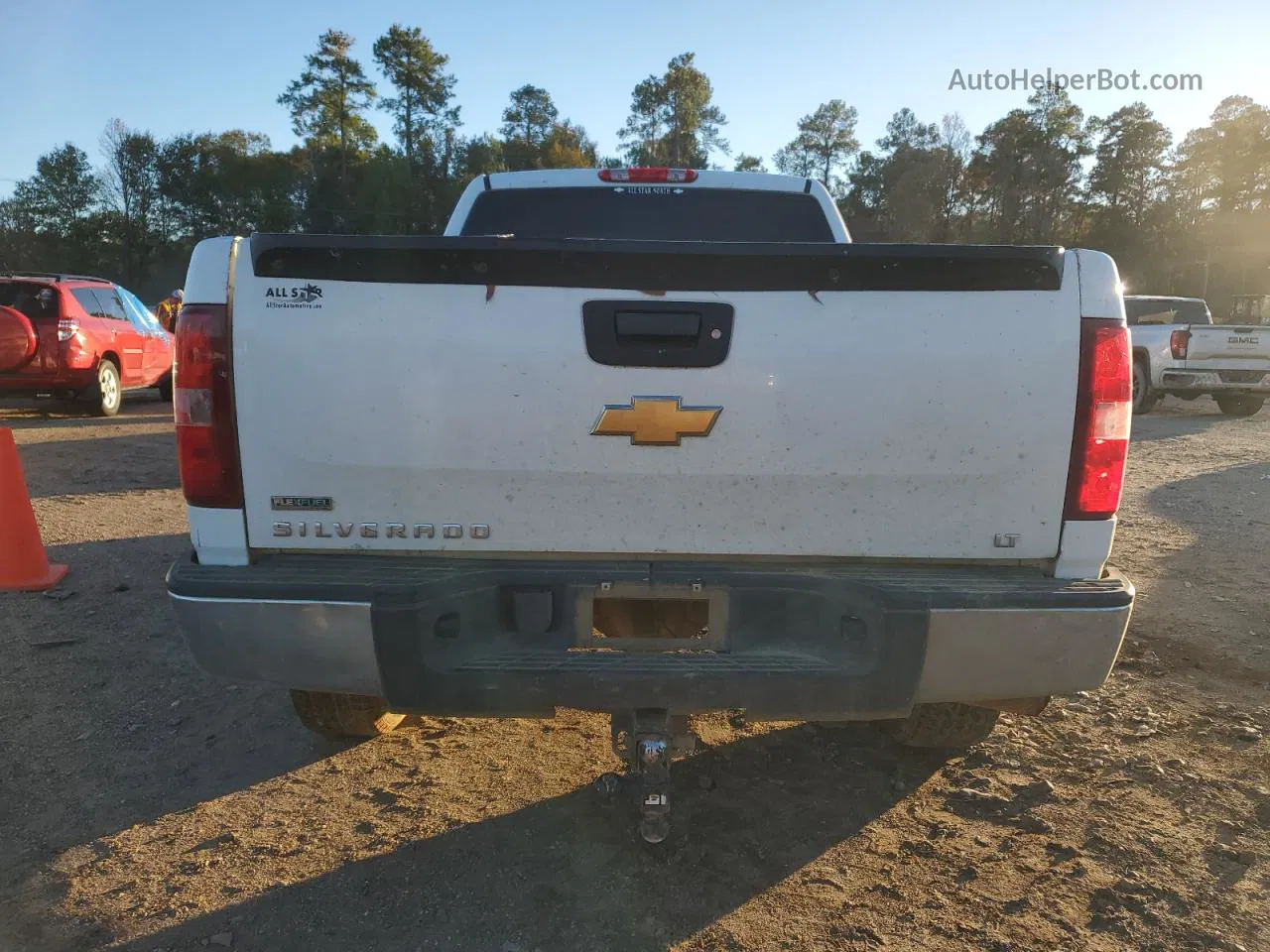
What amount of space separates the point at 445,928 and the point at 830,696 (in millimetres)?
1188

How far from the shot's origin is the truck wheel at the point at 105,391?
37.7 feet

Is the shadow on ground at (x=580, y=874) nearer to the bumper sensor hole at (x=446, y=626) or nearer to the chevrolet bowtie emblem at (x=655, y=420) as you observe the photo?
the bumper sensor hole at (x=446, y=626)

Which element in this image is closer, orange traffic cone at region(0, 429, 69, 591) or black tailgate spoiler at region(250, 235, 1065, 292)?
black tailgate spoiler at region(250, 235, 1065, 292)

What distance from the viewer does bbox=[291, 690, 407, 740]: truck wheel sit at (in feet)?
9.38

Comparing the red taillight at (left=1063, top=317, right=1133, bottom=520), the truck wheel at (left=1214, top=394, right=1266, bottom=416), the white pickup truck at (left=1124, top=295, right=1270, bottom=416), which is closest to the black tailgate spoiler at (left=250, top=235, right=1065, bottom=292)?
the red taillight at (left=1063, top=317, right=1133, bottom=520)

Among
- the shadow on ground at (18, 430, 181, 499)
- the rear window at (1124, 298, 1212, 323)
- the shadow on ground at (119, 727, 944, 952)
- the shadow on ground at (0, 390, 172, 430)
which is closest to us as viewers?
the shadow on ground at (119, 727, 944, 952)

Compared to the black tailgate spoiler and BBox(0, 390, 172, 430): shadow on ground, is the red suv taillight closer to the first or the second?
the black tailgate spoiler

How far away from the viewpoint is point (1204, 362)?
12.9 meters

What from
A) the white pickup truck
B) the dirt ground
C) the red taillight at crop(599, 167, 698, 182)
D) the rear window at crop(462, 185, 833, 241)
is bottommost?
the dirt ground

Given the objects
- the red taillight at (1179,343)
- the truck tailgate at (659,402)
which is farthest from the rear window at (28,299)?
the red taillight at (1179,343)

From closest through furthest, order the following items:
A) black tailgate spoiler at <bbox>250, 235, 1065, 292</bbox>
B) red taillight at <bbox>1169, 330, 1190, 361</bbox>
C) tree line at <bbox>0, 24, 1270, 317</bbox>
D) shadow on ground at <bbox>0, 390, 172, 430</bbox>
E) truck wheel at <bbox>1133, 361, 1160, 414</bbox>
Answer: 1. black tailgate spoiler at <bbox>250, 235, 1065, 292</bbox>
2. shadow on ground at <bbox>0, 390, 172, 430</bbox>
3. red taillight at <bbox>1169, 330, 1190, 361</bbox>
4. truck wheel at <bbox>1133, 361, 1160, 414</bbox>
5. tree line at <bbox>0, 24, 1270, 317</bbox>

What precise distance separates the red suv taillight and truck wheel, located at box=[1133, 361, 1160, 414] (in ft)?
47.3

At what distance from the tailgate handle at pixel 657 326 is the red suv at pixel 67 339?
9.28 meters

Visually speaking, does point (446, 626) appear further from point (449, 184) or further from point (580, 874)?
point (449, 184)
